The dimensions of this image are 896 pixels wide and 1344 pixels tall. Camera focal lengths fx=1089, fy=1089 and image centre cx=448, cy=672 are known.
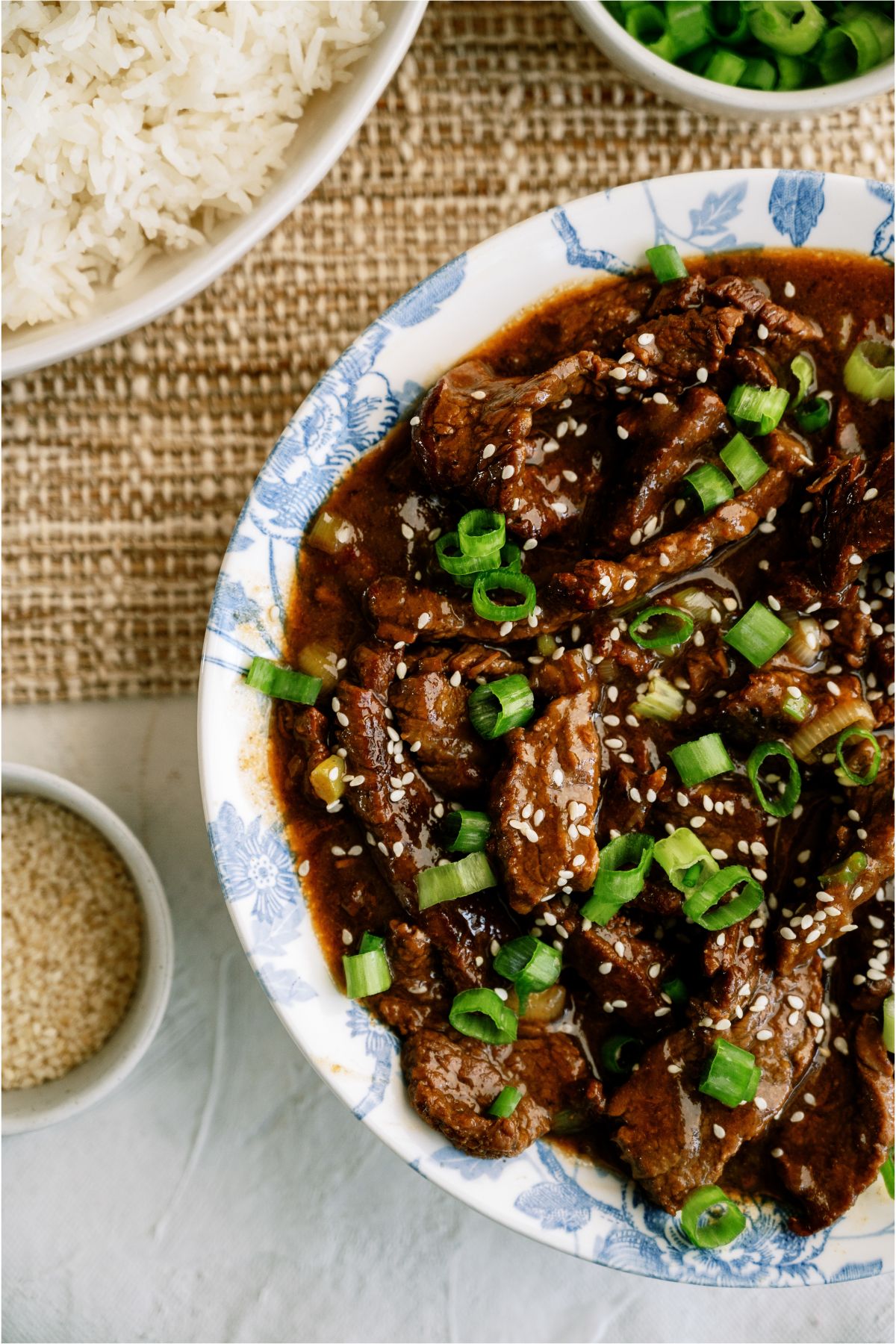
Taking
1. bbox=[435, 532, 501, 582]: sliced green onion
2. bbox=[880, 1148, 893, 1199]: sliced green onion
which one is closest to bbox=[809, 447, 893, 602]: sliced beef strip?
bbox=[435, 532, 501, 582]: sliced green onion

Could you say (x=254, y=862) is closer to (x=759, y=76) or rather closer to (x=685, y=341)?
(x=685, y=341)

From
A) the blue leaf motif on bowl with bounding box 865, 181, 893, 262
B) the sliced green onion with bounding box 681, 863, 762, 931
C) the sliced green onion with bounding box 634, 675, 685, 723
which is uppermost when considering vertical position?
the blue leaf motif on bowl with bounding box 865, 181, 893, 262

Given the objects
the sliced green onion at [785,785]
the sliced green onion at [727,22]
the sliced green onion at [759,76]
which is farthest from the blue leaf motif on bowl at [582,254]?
the sliced green onion at [785,785]

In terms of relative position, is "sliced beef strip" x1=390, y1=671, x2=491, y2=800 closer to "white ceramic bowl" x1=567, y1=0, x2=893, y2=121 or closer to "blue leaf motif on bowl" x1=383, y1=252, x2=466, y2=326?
"blue leaf motif on bowl" x1=383, y1=252, x2=466, y2=326

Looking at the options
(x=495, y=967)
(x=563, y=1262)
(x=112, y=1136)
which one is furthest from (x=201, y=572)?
(x=563, y=1262)

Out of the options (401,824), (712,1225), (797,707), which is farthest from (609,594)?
(712,1225)

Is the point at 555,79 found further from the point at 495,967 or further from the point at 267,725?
the point at 495,967
